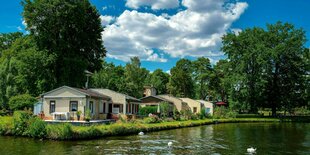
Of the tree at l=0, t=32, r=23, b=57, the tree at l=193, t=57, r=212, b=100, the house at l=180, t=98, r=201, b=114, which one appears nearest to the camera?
the house at l=180, t=98, r=201, b=114

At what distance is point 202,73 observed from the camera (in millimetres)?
78938

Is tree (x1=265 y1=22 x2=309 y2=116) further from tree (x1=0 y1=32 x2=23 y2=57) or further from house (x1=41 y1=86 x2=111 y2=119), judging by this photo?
tree (x1=0 y1=32 x2=23 y2=57)

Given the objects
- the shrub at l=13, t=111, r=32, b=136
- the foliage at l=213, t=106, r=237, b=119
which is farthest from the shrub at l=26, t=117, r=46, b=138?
the foliage at l=213, t=106, r=237, b=119

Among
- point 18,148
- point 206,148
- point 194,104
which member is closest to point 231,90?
point 194,104

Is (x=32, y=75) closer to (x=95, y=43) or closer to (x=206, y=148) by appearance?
(x=95, y=43)

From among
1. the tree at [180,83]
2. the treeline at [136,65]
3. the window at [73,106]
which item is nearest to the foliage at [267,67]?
the treeline at [136,65]

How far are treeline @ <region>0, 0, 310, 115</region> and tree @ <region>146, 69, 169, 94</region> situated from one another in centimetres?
31

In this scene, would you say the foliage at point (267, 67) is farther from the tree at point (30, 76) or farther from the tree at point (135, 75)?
the tree at point (30, 76)

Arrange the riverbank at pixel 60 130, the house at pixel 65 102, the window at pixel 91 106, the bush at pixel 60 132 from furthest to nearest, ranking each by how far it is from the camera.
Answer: the window at pixel 91 106, the house at pixel 65 102, the riverbank at pixel 60 130, the bush at pixel 60 132

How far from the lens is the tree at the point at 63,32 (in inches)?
1484

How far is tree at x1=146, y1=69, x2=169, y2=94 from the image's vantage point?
94.3 metres

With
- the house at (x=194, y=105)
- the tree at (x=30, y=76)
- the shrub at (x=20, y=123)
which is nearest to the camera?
the shrub at (x=20, y=123)

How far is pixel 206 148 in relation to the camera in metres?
20.1

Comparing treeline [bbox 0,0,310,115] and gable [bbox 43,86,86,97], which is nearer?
gable [bbox 43,86,86,97]
